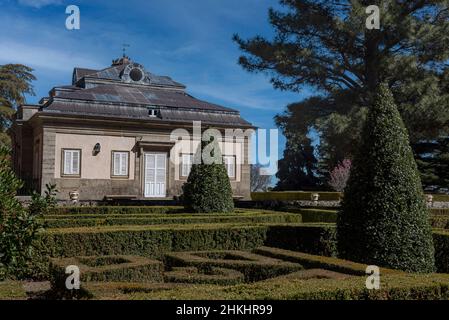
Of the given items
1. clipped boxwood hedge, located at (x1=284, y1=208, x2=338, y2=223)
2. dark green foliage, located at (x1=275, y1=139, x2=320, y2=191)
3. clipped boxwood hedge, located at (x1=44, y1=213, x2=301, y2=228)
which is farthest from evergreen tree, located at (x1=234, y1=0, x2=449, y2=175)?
dark green foliage, located at (x1=275, y1=139, x2=320, y2=191)

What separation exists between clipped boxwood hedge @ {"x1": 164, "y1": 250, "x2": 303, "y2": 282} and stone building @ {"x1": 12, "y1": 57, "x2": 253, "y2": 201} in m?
18.2

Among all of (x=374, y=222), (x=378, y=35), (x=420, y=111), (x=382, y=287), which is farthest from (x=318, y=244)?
(x=378, y=35)

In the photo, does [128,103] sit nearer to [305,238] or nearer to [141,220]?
[141,220]

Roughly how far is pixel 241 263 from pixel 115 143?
68.6ft

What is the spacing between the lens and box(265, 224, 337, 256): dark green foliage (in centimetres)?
1070

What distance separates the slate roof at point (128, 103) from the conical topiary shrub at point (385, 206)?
20.6m

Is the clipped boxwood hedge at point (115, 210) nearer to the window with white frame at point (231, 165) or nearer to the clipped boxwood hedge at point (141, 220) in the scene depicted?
the clipped boxwood hedge at point (141, 220)

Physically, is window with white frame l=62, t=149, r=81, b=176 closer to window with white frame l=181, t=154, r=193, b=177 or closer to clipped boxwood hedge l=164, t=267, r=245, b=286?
window with white frame l=181, t=154, r=193, b=177

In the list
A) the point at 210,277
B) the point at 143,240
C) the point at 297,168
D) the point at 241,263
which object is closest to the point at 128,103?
the point at 297,168
